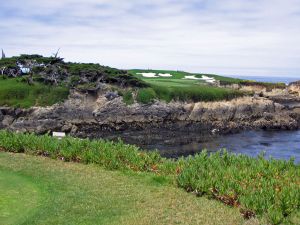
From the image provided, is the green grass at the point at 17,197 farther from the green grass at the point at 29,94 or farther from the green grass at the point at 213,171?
the green grass at the point at 29,94

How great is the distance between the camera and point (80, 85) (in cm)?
6275

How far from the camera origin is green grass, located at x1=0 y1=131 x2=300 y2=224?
12.0m

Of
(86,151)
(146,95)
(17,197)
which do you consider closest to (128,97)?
(146,95)

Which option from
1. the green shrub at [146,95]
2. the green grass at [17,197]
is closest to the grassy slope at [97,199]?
the green grass at [17,197]

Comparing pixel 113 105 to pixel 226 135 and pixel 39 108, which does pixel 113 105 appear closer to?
pixel 39 108

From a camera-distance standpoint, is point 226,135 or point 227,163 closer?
point 227,163

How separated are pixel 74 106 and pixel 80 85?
16.4ft

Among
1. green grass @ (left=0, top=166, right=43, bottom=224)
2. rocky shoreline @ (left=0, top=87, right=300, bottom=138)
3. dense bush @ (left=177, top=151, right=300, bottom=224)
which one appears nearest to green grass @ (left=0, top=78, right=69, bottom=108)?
rocky shoreline @ (left=0, top=87, right=300, bottom=138)

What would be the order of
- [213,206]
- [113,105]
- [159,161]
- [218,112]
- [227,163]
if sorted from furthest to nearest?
1. [218,112]
2. [113,105]
3. [159,161]
4. [227,163]
5. [213,206]

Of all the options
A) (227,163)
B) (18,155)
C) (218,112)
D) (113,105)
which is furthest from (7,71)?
(227,163)

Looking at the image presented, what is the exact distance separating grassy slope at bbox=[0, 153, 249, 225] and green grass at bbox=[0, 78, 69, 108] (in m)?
40.6

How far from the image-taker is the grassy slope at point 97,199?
1201 centimetres

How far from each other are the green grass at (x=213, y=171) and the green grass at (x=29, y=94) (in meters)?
35.5

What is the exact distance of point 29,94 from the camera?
5941 cm
